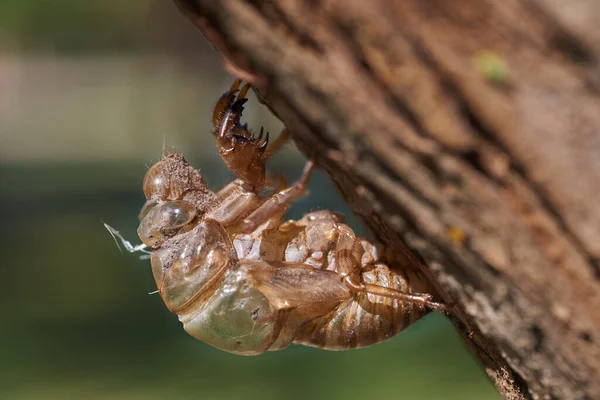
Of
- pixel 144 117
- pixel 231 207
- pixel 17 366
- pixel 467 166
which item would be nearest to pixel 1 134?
pixel 144 117

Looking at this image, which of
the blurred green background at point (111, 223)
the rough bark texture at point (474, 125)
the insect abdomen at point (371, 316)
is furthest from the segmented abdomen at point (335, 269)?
the blurred green background at point (111, 223)

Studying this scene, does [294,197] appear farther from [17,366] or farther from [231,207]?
[17,366]

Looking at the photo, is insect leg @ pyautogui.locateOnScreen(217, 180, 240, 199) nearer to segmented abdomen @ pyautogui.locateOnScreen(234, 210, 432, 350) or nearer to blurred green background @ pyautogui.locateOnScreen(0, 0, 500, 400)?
segmented abdomen @ pyautogui.locateOnScreen(234, 210, 432, 350)

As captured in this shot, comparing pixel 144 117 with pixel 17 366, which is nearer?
pixel 17 366

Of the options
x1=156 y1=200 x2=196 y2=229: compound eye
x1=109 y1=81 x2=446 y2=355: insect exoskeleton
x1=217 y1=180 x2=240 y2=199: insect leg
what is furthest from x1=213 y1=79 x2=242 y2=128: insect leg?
x1=156 y1=200 x2=196 y2=229: compound eye

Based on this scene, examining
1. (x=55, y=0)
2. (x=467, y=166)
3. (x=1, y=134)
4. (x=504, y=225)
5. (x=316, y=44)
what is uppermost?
(x=55, y=0)

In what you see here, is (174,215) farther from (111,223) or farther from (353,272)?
(111,223)

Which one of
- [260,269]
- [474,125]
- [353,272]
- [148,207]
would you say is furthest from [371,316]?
→ [474,125]
